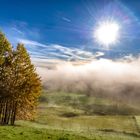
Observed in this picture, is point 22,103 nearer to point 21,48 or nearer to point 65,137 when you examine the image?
point 21,48

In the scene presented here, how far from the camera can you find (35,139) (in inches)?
1372

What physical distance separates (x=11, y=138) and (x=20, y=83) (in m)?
25.3

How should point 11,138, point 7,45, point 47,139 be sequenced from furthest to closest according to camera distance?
point 7,45
point 47,139
point 11,138

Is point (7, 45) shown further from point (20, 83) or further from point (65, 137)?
point (65, 137)

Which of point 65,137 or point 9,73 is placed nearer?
point 65,137

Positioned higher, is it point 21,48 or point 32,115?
point 21,48

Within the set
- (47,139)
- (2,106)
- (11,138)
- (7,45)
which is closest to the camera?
(11,138)

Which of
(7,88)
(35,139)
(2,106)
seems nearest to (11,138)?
(35,139)

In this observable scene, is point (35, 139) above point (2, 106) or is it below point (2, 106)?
below

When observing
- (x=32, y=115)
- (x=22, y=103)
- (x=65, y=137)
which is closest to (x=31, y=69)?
(x=22, y=103)

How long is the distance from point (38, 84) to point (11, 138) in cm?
2664

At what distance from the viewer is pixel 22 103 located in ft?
197

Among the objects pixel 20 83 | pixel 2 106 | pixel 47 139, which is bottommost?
pixel 47 139

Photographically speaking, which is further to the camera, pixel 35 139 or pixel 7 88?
pixel 7 88
